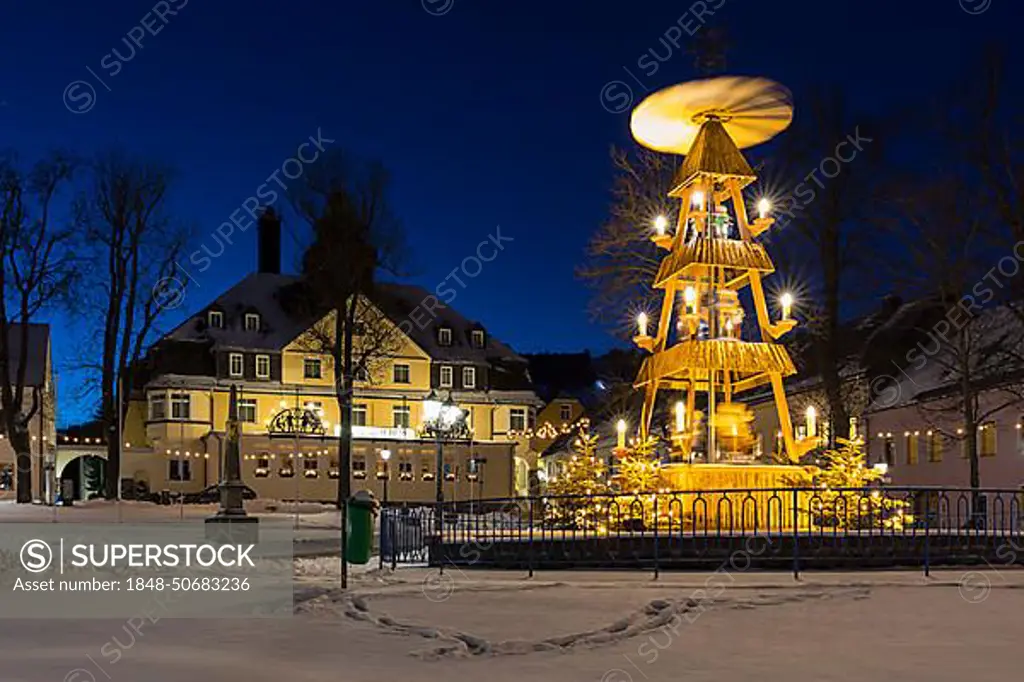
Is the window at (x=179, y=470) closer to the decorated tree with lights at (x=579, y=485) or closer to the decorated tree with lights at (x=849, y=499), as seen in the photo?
the decorated tree with lights at (x=579, y=485)

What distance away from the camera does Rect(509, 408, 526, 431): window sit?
67.6m

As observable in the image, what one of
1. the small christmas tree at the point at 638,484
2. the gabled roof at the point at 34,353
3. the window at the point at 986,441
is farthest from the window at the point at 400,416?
the small christmas tree at the point at 638,484

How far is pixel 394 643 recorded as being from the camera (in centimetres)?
1033

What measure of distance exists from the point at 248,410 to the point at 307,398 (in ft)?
10.7

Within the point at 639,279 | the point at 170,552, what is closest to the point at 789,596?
the point at 170,552

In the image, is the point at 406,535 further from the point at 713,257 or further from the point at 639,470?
the point at 713,257

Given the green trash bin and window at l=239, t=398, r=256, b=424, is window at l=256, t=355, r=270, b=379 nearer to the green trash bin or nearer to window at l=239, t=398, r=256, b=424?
window at l=239, t=398, r=256, b=424

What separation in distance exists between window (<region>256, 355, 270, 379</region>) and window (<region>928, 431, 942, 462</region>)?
34.6m

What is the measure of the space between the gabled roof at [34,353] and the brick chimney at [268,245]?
12467 mm

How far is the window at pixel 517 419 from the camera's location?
222 ft

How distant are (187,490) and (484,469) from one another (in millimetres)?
16352

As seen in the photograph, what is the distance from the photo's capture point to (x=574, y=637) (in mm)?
10570

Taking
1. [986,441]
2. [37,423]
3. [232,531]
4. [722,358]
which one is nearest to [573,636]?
[722,358]

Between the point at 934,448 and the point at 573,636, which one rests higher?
the point at 934,448
